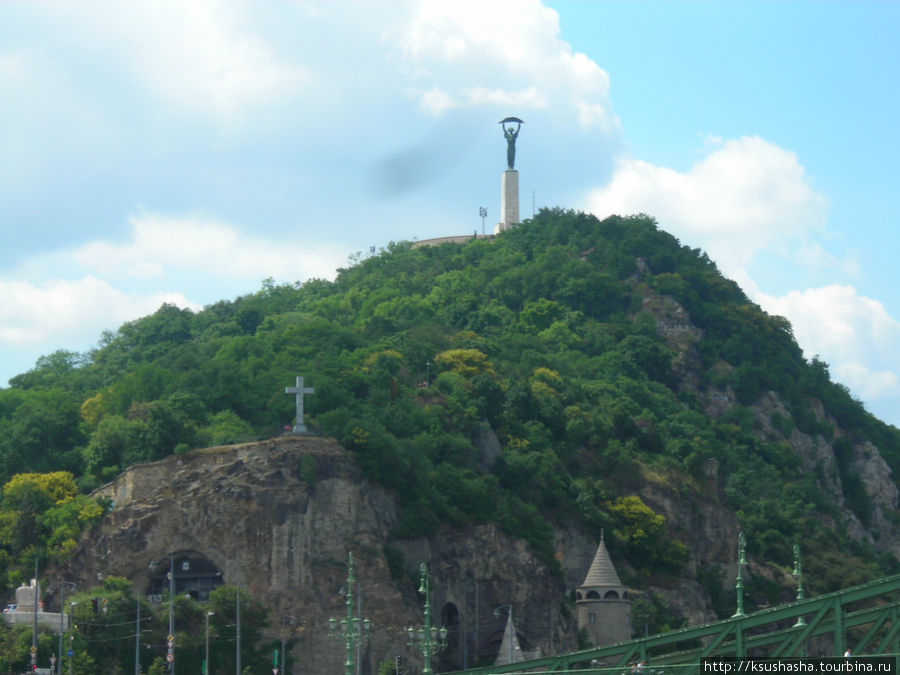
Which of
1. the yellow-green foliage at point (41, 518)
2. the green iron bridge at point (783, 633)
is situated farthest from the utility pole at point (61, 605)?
the green iron bridge at point (783, 633)

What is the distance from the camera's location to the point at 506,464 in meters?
116

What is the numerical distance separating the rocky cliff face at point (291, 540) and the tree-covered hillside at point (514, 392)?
237 centimetres

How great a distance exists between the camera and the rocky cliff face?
9950cm

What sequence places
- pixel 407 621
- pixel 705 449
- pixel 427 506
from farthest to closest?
1. pixel 705 449
2. pixel 427 506
3. pixel 407 621

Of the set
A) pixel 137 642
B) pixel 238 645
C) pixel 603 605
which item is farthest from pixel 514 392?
pixel 137 642

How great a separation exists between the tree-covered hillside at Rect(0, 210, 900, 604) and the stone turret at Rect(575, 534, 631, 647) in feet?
17.6

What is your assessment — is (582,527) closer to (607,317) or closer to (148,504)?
(148,504)

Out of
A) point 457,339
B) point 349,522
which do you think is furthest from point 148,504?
point 457,339

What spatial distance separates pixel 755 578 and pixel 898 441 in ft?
145

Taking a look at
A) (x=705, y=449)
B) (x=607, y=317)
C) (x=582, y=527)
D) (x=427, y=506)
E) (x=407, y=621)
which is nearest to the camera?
(x=407, y=621)

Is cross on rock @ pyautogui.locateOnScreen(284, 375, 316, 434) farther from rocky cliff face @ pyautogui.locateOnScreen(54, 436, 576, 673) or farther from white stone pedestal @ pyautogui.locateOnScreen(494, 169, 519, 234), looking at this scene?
white stone pedestal @ pyautogui.locateOnScreen(494, 169, 519, 234)

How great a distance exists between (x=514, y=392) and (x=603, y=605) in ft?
73.5

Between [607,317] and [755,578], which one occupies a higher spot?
[607,317]

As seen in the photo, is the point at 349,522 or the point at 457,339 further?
the point at 457,339
